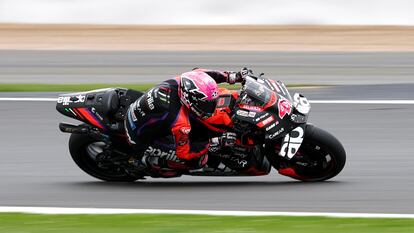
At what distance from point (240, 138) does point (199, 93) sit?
625 mm

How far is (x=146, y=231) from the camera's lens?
24.7ft

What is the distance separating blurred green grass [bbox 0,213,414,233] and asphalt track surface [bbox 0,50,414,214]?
66 centimetres

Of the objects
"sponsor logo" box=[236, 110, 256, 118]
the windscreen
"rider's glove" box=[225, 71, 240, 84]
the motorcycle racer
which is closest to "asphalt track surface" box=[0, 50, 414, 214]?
the motorcycle racer

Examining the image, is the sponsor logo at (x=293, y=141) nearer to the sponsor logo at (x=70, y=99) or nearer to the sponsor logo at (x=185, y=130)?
the sponsor logo at (x=185, y=130)

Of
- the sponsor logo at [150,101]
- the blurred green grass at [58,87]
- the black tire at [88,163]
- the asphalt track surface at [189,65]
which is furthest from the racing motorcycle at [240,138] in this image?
the asphalt track surface at [189,65]

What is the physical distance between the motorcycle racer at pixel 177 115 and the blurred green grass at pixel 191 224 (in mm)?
1115

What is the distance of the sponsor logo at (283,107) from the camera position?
8.97m

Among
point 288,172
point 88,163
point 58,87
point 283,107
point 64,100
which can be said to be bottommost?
point 58,87

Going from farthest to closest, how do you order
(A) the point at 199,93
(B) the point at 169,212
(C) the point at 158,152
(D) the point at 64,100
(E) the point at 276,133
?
(D) the point at 64,100
(C) the point at 158,152
(E) the point at 276,133
(A) the point at 199,93
(B) the point at 169,212

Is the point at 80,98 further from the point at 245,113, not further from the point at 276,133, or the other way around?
the point at 276,133

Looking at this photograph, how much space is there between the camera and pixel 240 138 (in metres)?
9.14

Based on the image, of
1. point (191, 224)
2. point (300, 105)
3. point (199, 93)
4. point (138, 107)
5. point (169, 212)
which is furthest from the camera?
point (138, 107)

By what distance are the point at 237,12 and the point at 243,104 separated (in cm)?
1062

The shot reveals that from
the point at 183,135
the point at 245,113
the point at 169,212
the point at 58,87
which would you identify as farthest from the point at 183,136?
the point at 58,87
